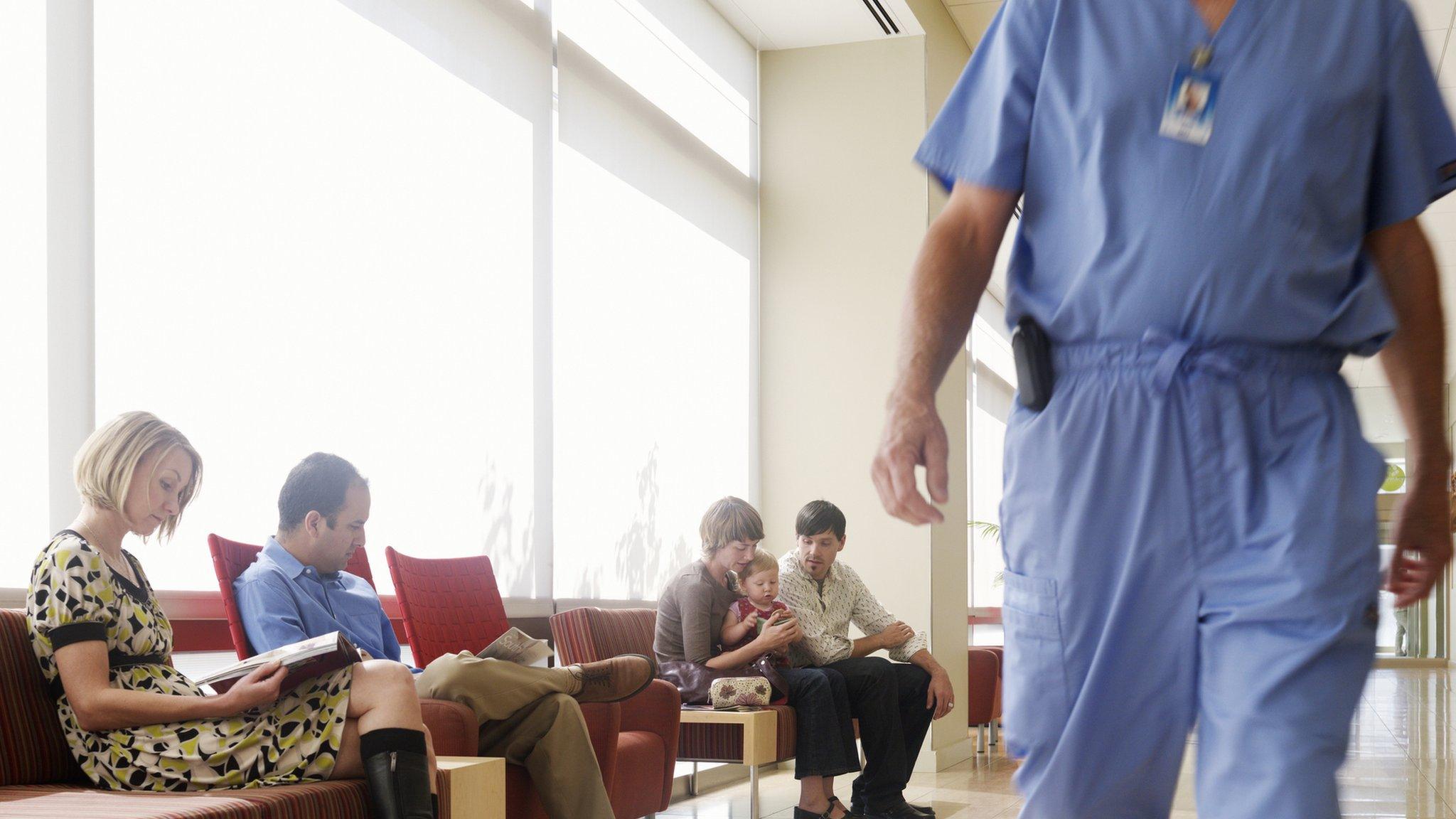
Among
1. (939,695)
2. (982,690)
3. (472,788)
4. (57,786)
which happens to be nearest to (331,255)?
(472,788)

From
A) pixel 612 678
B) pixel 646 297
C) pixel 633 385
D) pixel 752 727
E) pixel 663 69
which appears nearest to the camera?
pixel 612 678

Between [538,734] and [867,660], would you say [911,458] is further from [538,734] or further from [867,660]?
[867,660]

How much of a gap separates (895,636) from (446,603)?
2.07 meters

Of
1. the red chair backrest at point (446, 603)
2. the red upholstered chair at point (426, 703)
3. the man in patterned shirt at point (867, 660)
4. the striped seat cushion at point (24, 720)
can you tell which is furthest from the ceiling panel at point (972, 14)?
the striped seat cushion at point (24, 720)

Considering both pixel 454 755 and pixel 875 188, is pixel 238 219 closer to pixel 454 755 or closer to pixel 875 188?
pixel 454 755

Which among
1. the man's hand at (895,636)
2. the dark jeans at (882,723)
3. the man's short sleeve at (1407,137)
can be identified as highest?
the man's short sleeve at (1407,137)

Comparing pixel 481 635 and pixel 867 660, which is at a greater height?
pixel 481 635

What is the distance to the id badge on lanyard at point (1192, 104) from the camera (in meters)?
1.33

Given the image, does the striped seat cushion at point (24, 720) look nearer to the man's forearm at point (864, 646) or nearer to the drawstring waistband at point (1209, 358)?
the drawstring waistband at point (1209, 358)

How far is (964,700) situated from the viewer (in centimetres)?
706

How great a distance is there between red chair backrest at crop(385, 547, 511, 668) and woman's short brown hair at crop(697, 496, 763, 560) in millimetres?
903

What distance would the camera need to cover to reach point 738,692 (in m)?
4.32

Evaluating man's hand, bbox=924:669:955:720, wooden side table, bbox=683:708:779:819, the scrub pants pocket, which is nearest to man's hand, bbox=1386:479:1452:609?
the scrub pants pocket

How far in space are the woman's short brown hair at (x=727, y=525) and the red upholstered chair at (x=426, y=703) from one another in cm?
167
